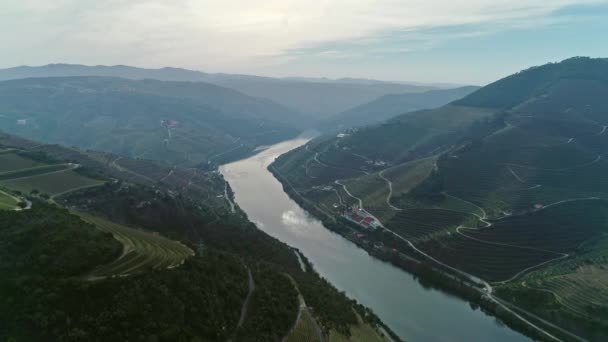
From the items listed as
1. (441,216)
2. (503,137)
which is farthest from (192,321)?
(503,137)

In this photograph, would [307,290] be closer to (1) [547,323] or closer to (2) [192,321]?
(2) [192,321]

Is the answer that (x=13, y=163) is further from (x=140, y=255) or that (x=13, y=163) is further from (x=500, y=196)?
(x=500, y=196)

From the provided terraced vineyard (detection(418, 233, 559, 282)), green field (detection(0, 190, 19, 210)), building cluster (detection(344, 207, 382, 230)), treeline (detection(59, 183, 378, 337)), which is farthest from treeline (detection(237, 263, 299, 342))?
building cluster (detection(344, 207, 382, 230))

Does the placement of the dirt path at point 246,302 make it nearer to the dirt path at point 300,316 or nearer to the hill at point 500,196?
the dirt path at point 300,316

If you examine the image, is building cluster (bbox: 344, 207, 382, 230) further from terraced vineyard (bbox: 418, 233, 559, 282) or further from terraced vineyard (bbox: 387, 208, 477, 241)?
terraced vineyard (bbox: 418, 233, 559, 282)

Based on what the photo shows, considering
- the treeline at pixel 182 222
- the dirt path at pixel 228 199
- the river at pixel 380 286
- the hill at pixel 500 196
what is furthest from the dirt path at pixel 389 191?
the dirt path at pixel 228 199
